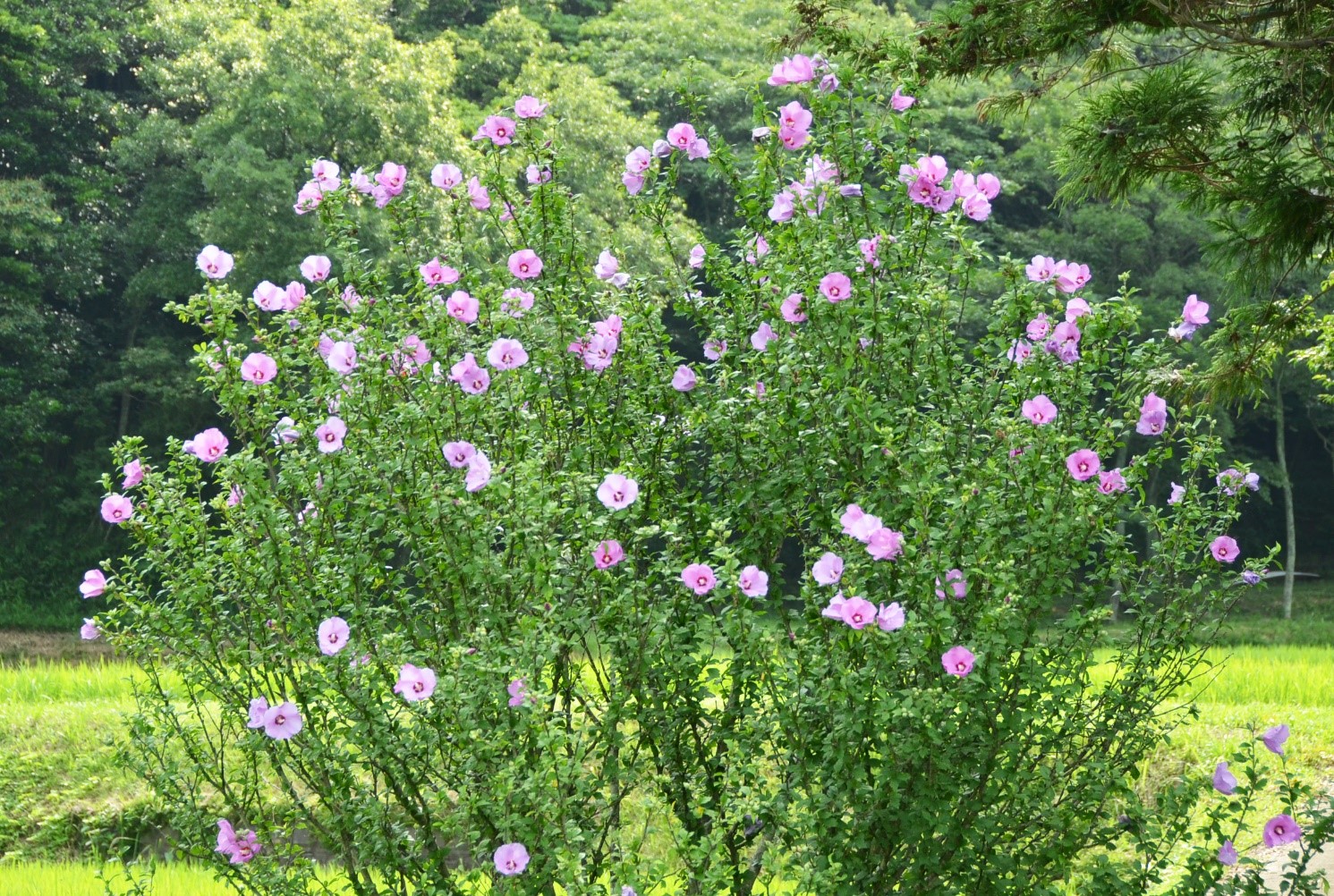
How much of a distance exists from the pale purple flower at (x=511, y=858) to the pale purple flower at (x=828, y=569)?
2.64 ft

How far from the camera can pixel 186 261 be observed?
2131 cm

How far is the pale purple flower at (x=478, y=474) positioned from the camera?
2922 mm

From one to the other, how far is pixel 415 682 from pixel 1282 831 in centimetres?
210

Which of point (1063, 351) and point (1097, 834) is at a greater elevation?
point (1063, 351)

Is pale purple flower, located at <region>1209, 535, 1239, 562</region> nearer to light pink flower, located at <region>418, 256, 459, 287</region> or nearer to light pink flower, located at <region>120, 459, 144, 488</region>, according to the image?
light pink flower, located at <region>418, 256, 459, 287</region>

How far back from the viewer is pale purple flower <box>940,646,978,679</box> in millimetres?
2756

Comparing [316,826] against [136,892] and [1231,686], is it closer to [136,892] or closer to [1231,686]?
[136,892]

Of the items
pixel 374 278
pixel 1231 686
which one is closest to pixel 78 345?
pixel 1231 686

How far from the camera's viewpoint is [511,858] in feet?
8.95

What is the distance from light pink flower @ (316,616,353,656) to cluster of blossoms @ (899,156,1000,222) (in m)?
1.66

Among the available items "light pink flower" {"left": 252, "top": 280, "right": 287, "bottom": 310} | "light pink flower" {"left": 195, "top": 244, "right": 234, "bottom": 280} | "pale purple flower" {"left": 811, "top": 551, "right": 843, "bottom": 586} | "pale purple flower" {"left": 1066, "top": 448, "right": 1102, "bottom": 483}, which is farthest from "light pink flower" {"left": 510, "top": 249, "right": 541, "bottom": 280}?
"pale purple flower" {"left": 1066, "top": 448, "right": 1102, "bottom": 483}

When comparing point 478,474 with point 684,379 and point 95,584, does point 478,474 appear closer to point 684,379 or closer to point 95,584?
point 684,379

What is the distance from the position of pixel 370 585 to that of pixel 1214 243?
125 inches

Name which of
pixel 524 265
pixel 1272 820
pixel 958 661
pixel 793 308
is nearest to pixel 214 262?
pixel 524 265
